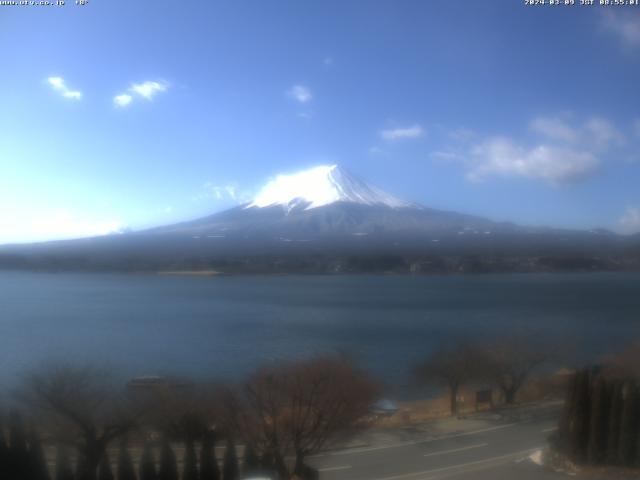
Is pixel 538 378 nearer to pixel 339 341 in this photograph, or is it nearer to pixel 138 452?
pixel 339 341

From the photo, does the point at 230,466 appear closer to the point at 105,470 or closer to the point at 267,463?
the point at 267,463

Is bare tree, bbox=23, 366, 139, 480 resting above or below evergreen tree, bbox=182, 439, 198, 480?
above

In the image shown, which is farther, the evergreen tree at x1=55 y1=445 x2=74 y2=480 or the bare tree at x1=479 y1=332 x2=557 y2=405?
the bare tree at x1=479 y1=332 x2=557 y2=405

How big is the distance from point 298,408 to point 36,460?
4.17 feet

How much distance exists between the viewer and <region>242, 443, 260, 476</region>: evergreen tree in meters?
2.62

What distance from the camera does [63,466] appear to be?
250 centimetres

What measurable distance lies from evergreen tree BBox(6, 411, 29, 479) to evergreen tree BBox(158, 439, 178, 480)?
1.99 feet

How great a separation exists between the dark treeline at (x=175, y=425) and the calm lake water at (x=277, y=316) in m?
0.82

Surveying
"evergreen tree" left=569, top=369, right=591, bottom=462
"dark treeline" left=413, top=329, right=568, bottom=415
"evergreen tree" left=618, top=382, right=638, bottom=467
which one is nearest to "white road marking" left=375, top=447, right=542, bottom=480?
"evergreen tree" left=569, top=369, right=591, bottom=462

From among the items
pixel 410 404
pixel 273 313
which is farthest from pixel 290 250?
pixel 410 404

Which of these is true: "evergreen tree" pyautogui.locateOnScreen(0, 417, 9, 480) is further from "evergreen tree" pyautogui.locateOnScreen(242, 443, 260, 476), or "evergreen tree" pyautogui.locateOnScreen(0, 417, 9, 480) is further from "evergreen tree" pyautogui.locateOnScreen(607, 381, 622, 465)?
"evergreen tree" pyautogui.locateOnScreen(607, 381, 622, 465)

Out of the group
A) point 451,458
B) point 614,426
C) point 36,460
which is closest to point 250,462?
point 36,460

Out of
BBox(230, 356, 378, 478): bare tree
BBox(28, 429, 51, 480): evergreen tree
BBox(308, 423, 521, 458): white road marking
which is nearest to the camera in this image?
BBox(28, 429, 51, 480): evergreen tree

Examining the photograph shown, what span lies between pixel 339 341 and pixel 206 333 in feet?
5.21
